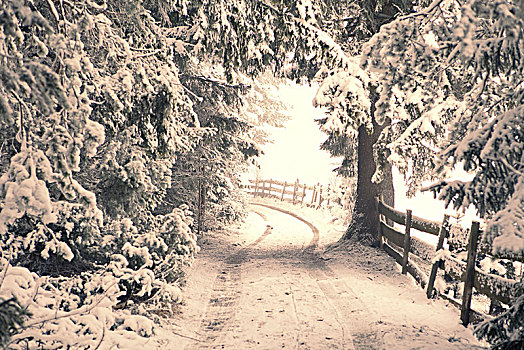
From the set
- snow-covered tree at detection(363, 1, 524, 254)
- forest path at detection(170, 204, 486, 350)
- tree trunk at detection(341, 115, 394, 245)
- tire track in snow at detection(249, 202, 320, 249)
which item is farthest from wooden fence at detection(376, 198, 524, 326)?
tire track in snow at detection(249, 202, 320, 249)

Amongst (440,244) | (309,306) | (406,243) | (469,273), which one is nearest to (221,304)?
(309,306)

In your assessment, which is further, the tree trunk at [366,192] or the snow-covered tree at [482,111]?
the tree trunk at [366,192]

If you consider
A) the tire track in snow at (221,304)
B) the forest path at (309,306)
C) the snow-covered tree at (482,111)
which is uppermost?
the snow-covered tree at (482,111)

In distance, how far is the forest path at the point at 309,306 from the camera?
6.07m

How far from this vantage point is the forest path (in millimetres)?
6066

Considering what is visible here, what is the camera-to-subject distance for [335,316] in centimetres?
707

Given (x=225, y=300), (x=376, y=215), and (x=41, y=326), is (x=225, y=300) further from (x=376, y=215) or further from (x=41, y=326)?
(x=376, y=215)

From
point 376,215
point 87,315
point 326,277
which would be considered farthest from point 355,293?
point 87,315

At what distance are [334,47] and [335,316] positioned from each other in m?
4.81

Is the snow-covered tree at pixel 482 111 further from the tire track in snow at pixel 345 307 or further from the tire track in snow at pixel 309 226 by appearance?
the tire track in snow at pixel 309 226

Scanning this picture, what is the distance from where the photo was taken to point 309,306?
7551 mm

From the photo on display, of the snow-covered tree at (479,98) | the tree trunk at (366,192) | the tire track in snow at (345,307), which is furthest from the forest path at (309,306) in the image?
the snow-covered tree at (479,98)

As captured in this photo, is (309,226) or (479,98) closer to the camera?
(479,98)

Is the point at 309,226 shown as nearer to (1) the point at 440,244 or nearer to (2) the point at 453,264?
(1) the point at 440,244
